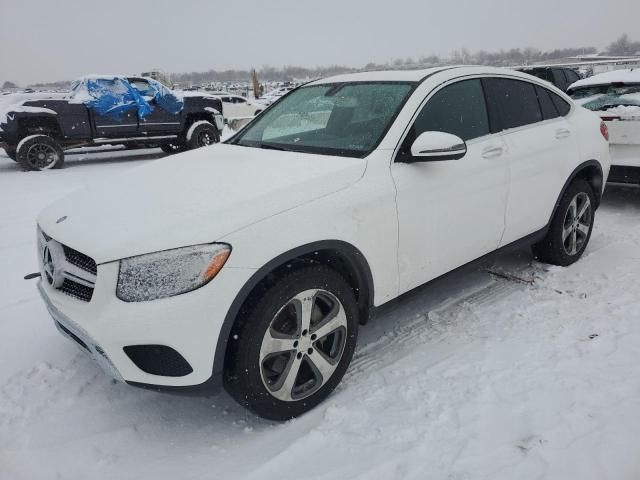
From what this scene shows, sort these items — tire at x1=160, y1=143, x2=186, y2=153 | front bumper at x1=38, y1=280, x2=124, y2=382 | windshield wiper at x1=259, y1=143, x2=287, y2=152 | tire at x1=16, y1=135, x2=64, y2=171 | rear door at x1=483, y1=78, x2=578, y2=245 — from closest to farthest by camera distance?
front bumper at x1=38, y1=280, x2=124, y2=382 → windshield wiper at x1=259, y1=143, x2=287, y2=152 → rear door at x1=483, y1=78, x2=578, y2=245 → tire at x1=16, y1=135, x2=64, y2=171 → tire at x1=160, y1=143, x2=186, y2=153

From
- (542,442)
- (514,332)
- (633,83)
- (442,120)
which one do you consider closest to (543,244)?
(514,332)

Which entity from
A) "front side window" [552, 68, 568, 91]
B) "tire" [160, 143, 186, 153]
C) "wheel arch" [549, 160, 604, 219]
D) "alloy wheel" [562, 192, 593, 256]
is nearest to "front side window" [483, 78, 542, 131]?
"wheel arch" [549, 160, 604, 219]

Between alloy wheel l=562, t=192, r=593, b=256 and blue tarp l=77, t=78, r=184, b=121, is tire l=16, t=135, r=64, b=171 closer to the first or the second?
blue tarp l=77, t=78, r=184, b=121

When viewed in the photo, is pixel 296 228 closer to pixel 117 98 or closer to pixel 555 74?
pixel 117 98

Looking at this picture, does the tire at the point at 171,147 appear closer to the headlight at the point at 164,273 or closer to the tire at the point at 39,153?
the tire at the point at 39,153

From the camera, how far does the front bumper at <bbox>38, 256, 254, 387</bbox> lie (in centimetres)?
208

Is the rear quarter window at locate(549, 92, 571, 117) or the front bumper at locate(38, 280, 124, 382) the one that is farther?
the rear quarter window at locate(549, 92, 571, 117)

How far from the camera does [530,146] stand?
3676mm

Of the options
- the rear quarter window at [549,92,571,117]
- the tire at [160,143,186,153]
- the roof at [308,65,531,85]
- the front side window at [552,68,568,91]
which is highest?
the front side window at [552,68,568,91]

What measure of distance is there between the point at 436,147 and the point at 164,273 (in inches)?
63.5

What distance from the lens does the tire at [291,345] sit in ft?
7.50

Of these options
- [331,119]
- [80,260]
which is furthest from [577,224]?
[80,260]

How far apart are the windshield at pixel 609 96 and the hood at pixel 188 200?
4.67 metres

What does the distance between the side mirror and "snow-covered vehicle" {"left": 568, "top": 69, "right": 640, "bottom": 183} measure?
3.76 m
